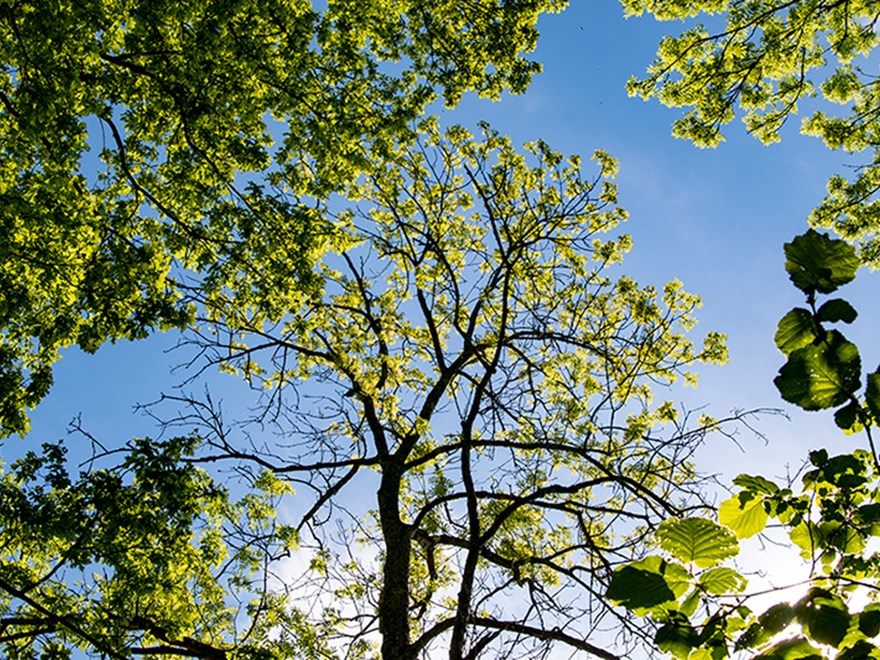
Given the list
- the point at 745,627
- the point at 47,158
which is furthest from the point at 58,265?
the point at 745,627

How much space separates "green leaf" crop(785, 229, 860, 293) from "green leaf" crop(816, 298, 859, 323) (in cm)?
3

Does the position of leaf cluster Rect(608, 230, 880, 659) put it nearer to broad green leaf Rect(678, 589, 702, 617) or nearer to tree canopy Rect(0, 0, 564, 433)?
broad green leaf Rect(678, 589, 702, 617)

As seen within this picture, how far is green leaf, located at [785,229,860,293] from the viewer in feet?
4.04

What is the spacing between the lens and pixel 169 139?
8094mm

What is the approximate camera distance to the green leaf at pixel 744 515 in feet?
4.83

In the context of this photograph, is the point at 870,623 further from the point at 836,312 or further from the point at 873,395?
the point at 836,312

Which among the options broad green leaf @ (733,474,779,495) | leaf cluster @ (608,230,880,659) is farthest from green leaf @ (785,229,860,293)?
broad green leaf @ (733,474,779,495)

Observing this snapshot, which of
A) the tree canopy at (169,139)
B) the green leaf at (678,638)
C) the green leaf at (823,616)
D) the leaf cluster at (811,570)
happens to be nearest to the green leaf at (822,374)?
the leaf cluster at (811,570)

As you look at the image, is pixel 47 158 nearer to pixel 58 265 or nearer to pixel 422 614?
pixel 58 265

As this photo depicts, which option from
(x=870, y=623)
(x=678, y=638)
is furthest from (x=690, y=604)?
(x=870, y=623)

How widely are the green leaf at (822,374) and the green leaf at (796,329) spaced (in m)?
0.02

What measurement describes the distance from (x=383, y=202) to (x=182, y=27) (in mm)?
4805

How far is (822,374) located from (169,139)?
836 cm

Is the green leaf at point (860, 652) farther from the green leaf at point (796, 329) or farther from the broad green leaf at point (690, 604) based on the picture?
the green leaf at point (796, 329)
